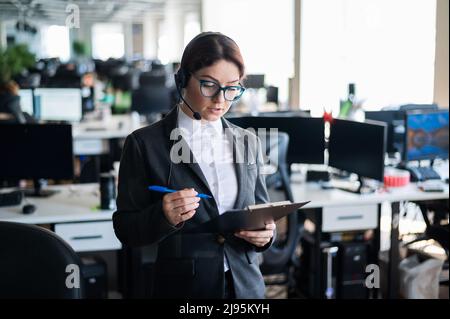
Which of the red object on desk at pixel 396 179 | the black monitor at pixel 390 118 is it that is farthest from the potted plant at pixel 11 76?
the red object on desk at pixel 396 179

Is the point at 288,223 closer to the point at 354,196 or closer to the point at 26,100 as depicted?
the point at 354,196

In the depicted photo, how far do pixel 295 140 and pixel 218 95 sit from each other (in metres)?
2.09

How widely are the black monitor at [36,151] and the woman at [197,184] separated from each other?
167cm

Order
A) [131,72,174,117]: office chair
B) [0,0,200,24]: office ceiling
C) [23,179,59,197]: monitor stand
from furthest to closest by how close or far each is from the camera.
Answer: [0,0,200,24]: office ceiling → [131,72,174,117]: office chair → [23,179,59,197]: monitor stand

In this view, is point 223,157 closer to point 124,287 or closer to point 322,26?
point 124,287

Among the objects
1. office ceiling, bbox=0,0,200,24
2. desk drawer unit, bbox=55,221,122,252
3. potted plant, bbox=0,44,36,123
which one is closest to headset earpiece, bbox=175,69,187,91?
desk drawer unit, bbox=55,221,122,252

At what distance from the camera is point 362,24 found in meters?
5.36

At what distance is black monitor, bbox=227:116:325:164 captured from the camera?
320 cm

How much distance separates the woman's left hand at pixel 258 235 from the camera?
4.37ft

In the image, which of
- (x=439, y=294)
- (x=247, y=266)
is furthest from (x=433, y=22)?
(x=247, y=266)

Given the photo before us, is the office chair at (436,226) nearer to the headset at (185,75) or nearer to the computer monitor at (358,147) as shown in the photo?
the computer monitor at (358,147)

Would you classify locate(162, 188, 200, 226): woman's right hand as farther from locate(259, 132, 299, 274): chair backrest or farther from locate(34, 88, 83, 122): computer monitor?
locate(34, 88, 83, 122): computer monitor

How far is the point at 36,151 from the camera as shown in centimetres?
289

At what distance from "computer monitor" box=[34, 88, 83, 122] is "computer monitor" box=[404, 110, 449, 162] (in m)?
2.81
